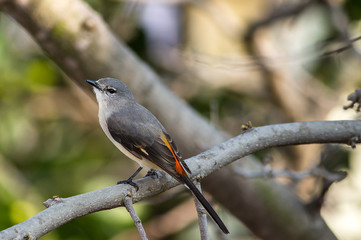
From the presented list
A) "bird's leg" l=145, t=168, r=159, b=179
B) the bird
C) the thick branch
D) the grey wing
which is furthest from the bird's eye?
the thick branch

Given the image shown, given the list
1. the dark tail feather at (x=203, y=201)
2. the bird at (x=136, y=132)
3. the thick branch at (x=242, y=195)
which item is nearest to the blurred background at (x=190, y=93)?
the thick branch at (x=242, y=195)

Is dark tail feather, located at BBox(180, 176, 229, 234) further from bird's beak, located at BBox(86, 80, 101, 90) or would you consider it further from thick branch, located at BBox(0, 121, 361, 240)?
bird's beak, located at BBox(86, 80, 101, 90)

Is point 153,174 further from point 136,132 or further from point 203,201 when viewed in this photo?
point 203,201

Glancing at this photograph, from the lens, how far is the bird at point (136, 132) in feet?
7.45

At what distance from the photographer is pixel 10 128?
4.25 m

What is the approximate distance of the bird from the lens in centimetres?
227

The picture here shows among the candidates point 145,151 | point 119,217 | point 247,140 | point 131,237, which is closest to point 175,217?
point 131,237

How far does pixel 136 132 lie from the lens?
252cm

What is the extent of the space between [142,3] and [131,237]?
237cm

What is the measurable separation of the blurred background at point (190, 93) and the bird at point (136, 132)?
A: 1064 millimetres

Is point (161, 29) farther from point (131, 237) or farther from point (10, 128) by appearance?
point (131, 237)

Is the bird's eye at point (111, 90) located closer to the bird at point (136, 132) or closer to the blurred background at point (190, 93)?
the bird at point (136, 132)

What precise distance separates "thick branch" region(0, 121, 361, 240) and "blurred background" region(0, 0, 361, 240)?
726mm

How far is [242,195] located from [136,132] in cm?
96
